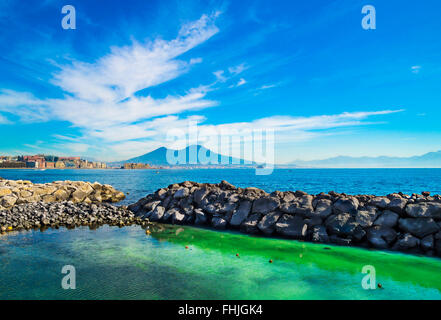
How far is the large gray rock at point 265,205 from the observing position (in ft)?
42.6

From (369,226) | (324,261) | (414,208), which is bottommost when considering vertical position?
(324,261)

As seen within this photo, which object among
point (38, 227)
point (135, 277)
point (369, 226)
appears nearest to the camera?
point (135, 277)

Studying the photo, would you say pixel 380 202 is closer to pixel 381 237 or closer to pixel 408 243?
pixel 381 237

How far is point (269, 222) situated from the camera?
12.6 metres

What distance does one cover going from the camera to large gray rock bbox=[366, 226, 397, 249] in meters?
10.2

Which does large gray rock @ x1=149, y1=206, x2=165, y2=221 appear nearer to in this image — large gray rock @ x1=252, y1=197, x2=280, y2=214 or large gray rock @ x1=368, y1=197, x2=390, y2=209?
large gray rock @ x1=252, y1=197, x2=280, y2=214

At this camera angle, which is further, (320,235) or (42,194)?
(42,194)

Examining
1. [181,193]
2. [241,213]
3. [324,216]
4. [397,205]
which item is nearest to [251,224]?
[241,213]

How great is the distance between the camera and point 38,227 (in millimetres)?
13914

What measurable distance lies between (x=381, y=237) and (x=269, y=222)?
4.50 m

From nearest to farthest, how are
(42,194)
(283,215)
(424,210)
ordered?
1. (424,210)
2. (283,215)
3. (42,194)
